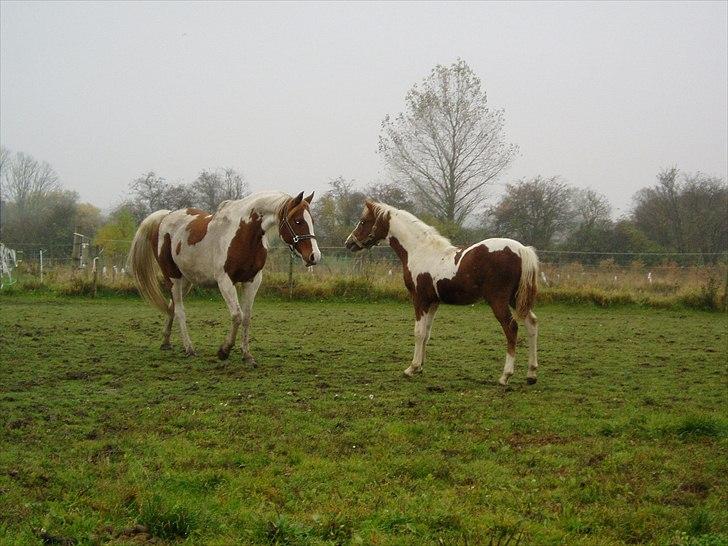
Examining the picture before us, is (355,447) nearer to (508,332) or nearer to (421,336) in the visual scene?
(508,332)

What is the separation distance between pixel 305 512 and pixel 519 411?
2.88m

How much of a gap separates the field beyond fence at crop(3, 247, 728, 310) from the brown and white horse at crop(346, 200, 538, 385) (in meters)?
9.36

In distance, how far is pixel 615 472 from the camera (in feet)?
13.1

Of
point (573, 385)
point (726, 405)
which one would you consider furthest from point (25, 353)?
point (726, 405)

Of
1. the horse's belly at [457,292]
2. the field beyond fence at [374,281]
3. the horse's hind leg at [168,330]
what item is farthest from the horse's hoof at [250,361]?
the field beyond fence at [374,281]

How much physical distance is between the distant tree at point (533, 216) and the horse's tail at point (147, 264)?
54.8ft

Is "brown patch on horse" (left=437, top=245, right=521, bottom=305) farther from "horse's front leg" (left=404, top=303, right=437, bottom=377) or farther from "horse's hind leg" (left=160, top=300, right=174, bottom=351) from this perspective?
"horse's hind leg" (left=160, top=300, right=174, bottom=351)

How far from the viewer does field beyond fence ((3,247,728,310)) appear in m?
16.9

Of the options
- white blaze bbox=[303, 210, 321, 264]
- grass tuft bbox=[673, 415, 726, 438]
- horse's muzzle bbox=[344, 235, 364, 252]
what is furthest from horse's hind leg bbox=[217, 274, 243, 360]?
grass tuft bbox=[673, 415, 726, 438]

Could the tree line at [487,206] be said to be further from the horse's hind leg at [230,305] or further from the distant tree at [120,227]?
the horse's hind leg at [230,305]

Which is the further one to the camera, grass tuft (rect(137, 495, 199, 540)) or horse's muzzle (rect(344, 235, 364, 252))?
horse's muzzle (rect(344, 235, 364, 252))

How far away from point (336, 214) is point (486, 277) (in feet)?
61.5

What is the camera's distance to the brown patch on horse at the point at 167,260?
8750 millimetres

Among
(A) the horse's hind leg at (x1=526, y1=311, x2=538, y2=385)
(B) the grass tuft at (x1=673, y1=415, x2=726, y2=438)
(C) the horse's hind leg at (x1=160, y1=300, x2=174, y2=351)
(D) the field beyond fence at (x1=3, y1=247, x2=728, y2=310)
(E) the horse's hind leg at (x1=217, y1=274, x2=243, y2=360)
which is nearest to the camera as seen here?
(B) the grass tuft at (x1=673, y1=415, x2=726, y2=438)
